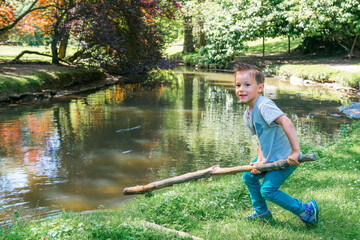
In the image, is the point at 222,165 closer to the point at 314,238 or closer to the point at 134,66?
the point at 314,238

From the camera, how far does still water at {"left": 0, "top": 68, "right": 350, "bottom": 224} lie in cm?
598

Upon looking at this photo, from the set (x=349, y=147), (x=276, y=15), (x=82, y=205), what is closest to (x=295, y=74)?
(x=276, y=15)

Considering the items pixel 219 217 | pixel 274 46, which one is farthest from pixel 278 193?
pixel 274 46

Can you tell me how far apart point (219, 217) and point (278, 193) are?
0.79 meters

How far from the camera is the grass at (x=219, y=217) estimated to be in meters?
3.46

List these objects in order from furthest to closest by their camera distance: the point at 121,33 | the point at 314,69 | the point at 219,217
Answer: the point at 314,69
the point at 121,33
the point at 219,217

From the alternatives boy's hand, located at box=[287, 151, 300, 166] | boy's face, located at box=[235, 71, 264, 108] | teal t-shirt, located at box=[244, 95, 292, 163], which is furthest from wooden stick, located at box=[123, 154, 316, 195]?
boy's face, located at box=[235, 71, 264, 108]

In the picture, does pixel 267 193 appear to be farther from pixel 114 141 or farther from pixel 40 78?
pixel 40 78

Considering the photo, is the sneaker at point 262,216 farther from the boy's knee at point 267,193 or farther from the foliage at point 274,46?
the foliage at point 274,46

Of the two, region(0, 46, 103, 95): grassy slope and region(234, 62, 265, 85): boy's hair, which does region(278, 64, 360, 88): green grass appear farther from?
region(234, 62, 265, 85): boy's hair

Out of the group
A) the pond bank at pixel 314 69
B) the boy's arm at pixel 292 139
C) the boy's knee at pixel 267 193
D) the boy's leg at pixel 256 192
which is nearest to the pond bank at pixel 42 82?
the pond bank at pixel 314 69

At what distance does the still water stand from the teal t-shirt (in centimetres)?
255

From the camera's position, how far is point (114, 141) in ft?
29.1

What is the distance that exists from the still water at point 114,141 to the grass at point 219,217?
1107 millimetres
